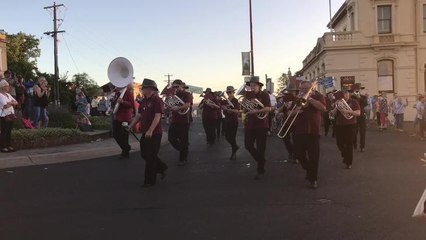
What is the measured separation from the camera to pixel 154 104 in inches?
356

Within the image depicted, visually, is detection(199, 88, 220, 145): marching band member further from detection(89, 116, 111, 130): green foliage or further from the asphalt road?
detection(89, 116, 111, 130): green foliage

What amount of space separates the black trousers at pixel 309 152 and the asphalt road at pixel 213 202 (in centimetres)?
28

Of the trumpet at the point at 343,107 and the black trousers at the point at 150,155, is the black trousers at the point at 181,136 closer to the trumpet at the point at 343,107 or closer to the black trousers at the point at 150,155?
the black trousers at the point at 150,155

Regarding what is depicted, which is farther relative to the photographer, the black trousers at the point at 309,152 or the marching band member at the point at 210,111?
the marching band member at the point at 210,111

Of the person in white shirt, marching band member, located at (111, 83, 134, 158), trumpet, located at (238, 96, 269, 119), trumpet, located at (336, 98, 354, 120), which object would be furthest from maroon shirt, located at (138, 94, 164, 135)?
the person in white shirt

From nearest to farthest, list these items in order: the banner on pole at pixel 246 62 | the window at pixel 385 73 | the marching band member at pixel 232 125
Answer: the marching band member at pixel 232 125
the banner on pole at pixel 246 62
the window at pixel 385 73

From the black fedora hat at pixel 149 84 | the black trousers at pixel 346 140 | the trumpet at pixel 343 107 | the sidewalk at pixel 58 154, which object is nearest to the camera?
the black fedora hat at pixel 149 84

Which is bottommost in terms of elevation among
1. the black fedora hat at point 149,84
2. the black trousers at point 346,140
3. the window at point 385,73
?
the black trousers at point 346,140

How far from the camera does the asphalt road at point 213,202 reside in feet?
20.0

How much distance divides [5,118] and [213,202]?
272 inches

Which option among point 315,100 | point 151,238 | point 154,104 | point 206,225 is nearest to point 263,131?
point 315,100

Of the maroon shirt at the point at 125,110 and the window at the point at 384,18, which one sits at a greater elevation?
the window at the point at 384,18

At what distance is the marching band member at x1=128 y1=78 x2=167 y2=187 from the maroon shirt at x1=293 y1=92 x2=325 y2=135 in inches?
93.2

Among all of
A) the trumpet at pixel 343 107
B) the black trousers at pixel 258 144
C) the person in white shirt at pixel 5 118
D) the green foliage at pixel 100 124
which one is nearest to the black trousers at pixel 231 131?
the trumpet at pixel 343 107
